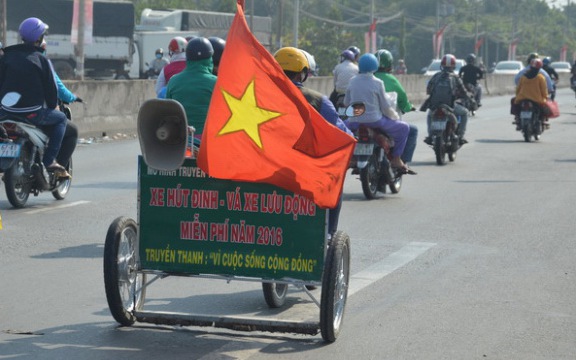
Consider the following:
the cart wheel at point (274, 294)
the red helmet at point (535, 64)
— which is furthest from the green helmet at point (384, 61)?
the red helmet at point (535, 64)

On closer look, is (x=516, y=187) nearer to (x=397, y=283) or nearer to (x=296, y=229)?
(x=397, y=283)

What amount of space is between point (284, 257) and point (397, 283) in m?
2.36

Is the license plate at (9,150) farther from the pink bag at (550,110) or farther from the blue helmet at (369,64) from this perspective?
the pink bag at (550,110)

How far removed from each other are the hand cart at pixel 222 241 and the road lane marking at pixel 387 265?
173 centimetres

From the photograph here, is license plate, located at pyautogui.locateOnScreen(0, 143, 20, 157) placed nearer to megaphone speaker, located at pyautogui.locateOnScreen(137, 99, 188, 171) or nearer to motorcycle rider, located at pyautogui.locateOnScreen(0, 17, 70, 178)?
motorcycle rider, located at pyautogui.locateOnScreen(0, 17, 70, 178)

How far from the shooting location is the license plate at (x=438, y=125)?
1950 centimetres

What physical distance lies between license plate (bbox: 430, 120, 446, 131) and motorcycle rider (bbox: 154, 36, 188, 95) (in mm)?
6340

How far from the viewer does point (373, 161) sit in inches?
591

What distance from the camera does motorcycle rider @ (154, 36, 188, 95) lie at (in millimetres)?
13328

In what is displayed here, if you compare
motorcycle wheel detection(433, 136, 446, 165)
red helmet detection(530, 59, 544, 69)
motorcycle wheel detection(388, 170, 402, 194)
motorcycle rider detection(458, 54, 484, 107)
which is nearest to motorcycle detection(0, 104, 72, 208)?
motorcycle wheel detection(388, 170, 402, 194)

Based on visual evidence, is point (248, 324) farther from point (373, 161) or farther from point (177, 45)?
point (373, 161)

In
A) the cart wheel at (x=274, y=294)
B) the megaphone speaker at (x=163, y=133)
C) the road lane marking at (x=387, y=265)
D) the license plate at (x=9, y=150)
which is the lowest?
the road lane marking at (x=387, y=265)

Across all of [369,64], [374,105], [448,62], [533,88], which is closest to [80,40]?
[533,88]

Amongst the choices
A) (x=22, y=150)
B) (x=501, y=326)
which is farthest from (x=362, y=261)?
(x=22, y=150)
